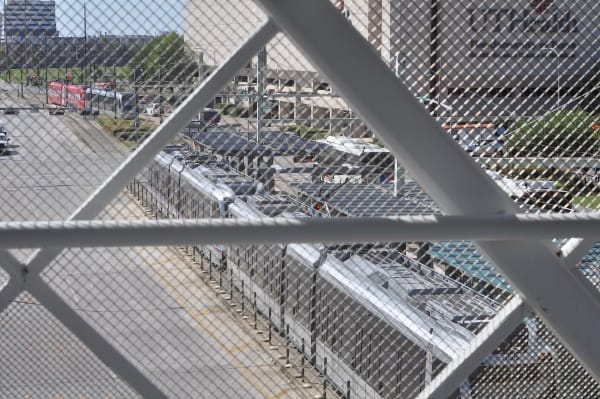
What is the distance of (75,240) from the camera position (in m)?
1.24

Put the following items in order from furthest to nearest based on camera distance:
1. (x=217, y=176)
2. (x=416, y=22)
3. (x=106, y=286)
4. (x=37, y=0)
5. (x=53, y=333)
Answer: (x=217, y=176) < (x=53, y=333) < (x=106, y=286) < (x=416, y=22) < (x=37, y=0)

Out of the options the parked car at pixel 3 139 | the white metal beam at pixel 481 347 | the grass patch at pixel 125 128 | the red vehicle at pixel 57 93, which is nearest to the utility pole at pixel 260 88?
the grass patch at pixel 125 128

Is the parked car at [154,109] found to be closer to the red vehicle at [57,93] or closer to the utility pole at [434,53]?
the red vehicle at [57,93]

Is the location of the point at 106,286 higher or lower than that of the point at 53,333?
higher

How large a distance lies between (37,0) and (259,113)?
1.64ft

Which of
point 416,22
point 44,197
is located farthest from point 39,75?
point 416,22

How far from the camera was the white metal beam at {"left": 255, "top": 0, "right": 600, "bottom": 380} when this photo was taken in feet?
3.94

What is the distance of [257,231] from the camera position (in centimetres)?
125

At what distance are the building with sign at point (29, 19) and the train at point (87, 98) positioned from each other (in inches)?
3.8

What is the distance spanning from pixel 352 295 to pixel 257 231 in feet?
4.91

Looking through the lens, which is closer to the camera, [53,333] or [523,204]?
[523,204]

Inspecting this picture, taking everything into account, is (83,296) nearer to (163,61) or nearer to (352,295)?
(163,61)

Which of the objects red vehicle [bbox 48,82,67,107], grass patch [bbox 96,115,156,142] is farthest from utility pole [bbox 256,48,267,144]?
red vehicle [bbox 48,82,67,107]

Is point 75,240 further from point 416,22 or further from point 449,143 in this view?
point 416,22
